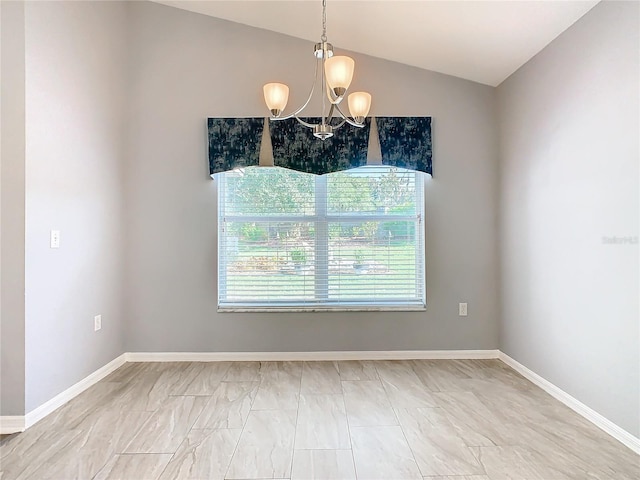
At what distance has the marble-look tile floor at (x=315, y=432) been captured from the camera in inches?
68.9

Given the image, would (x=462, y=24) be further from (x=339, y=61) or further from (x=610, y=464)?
(x=610, y=464)

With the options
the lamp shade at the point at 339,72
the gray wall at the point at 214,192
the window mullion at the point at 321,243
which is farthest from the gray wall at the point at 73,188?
the lamp shade at the point at 339,72

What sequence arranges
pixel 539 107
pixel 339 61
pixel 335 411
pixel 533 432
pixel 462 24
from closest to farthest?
1. pixel 339 61
2. pixel 533 432
3. pixel 335 411
4. pixel 462 24
5. pixel 539 107

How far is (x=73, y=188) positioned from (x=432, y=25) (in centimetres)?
276

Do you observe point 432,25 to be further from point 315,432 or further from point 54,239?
point 54,239

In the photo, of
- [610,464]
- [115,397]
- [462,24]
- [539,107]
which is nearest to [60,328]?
[115,397]

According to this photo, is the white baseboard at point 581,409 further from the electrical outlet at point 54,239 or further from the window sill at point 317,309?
the electrical outlet at point 54,239

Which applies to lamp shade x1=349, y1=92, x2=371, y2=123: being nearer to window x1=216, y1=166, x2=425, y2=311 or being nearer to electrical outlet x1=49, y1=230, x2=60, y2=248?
window x1=216, y1=166, x2=425, y2=311

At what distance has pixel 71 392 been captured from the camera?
8.21 feet

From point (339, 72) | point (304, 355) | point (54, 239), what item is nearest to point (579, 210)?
point (339, 72)

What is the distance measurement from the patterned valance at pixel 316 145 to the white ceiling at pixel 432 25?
0.56 m

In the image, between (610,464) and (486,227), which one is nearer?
(610,464)

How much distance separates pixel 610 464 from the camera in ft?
5.86

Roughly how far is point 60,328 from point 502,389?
10.1 feet
